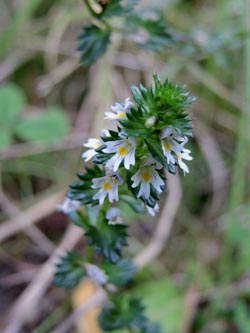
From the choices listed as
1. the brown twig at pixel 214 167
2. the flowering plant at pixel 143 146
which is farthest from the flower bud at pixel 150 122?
the brown twig at pixel 214 167

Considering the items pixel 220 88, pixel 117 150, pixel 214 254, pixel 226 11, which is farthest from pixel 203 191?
pixel 117 150

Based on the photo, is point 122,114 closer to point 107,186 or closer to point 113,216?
point 107,186

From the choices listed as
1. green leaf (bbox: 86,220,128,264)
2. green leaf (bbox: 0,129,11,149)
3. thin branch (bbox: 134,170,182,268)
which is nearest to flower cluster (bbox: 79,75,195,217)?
green leaf (bbox: 86,220,128,264)

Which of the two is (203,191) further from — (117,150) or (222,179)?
(117,150)

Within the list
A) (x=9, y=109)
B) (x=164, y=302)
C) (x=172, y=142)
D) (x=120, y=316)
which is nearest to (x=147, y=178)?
(x=172, y=142)

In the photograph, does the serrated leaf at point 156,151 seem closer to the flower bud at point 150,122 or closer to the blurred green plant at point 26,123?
the flower bud at point 150,122

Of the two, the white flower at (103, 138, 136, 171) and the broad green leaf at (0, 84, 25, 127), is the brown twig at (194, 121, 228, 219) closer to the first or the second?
the broad green leaf at (0, 84, 25, 127)
